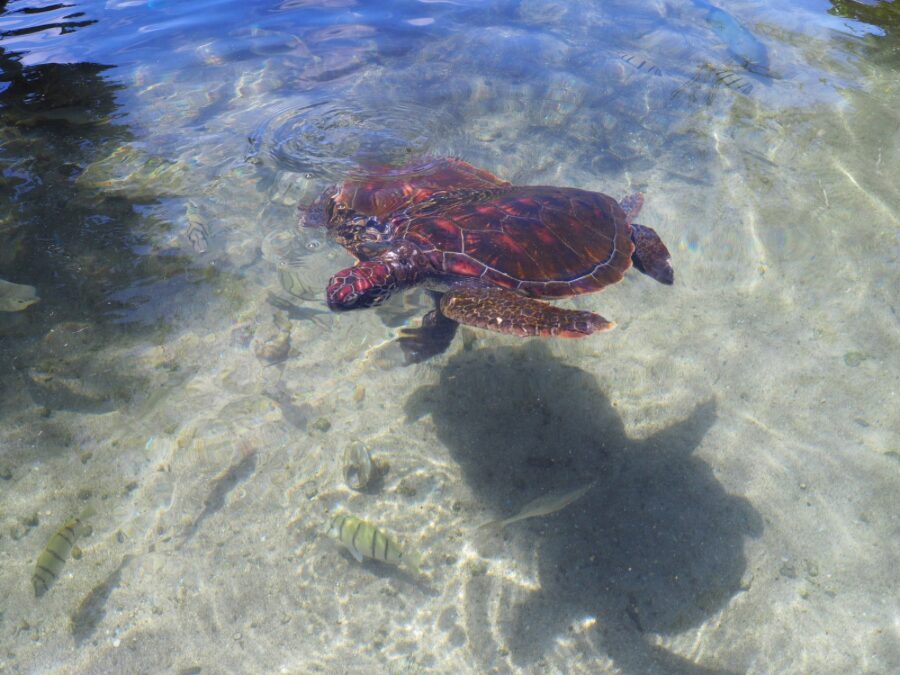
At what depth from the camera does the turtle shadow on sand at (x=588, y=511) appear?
2906 millimetres

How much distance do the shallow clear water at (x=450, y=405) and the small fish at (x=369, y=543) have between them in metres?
0.10

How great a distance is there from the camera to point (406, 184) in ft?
15.6

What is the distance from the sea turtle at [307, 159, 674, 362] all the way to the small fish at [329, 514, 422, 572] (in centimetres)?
126

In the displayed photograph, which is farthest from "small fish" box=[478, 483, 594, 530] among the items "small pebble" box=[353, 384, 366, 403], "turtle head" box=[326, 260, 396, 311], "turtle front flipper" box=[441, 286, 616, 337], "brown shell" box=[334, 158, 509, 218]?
"brown shell" box=[334, 158, 509, 218]

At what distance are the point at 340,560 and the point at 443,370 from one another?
4.84ft

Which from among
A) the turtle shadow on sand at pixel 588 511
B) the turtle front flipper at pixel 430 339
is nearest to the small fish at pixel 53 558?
the turtle shadow on sand at pixel 588 511

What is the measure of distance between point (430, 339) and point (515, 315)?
883 millimetres

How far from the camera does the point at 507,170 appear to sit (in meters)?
5.44

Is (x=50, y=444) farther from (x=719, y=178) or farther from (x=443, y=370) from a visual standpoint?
(x=719, y=178)

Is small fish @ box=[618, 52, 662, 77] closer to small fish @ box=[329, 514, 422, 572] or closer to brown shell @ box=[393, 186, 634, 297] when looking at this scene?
brown shell @ box=[393, 186, 634, 297]

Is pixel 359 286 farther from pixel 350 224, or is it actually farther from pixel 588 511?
pixel 588 511

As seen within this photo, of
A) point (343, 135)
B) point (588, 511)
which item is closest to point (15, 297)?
point (343, 135)

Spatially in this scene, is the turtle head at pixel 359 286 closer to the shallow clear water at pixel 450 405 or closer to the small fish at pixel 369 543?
the shallow clear water at pixel 450 405

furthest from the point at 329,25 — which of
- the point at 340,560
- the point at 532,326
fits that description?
the point at 340,560
